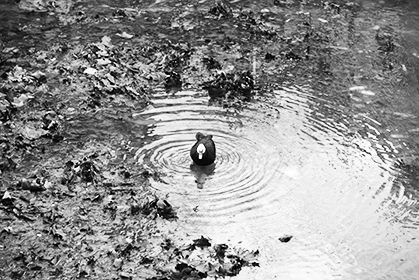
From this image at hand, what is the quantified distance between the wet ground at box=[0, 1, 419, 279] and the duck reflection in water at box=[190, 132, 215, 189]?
6cm

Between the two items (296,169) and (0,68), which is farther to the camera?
(0,68)

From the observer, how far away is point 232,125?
838 cm


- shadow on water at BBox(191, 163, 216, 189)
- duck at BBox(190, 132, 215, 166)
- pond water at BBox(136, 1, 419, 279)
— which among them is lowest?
pond water at BBox(136, 1, 419, 279)

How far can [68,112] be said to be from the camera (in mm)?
8391

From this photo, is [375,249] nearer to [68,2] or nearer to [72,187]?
[72,187]

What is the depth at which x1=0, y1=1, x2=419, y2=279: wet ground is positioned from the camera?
6.52 meters

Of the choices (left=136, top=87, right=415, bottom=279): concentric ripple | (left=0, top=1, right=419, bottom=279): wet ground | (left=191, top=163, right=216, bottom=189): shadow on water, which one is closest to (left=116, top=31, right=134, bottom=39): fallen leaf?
(left=0, top=1, right=419, bottom=279): wet ground

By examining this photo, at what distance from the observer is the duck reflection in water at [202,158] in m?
7.17

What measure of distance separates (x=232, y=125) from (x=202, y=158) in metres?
1.31

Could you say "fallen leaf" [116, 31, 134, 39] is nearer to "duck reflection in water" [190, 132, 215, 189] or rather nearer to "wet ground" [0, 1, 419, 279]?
"wet ground" [0, 1, 419, 279]

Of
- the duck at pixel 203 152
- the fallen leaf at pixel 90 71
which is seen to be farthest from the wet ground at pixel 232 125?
the duck at pixel 203 152

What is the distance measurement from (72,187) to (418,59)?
6.50 m

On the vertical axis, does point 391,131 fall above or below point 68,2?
below

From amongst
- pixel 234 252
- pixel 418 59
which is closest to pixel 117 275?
pixel 234 252
